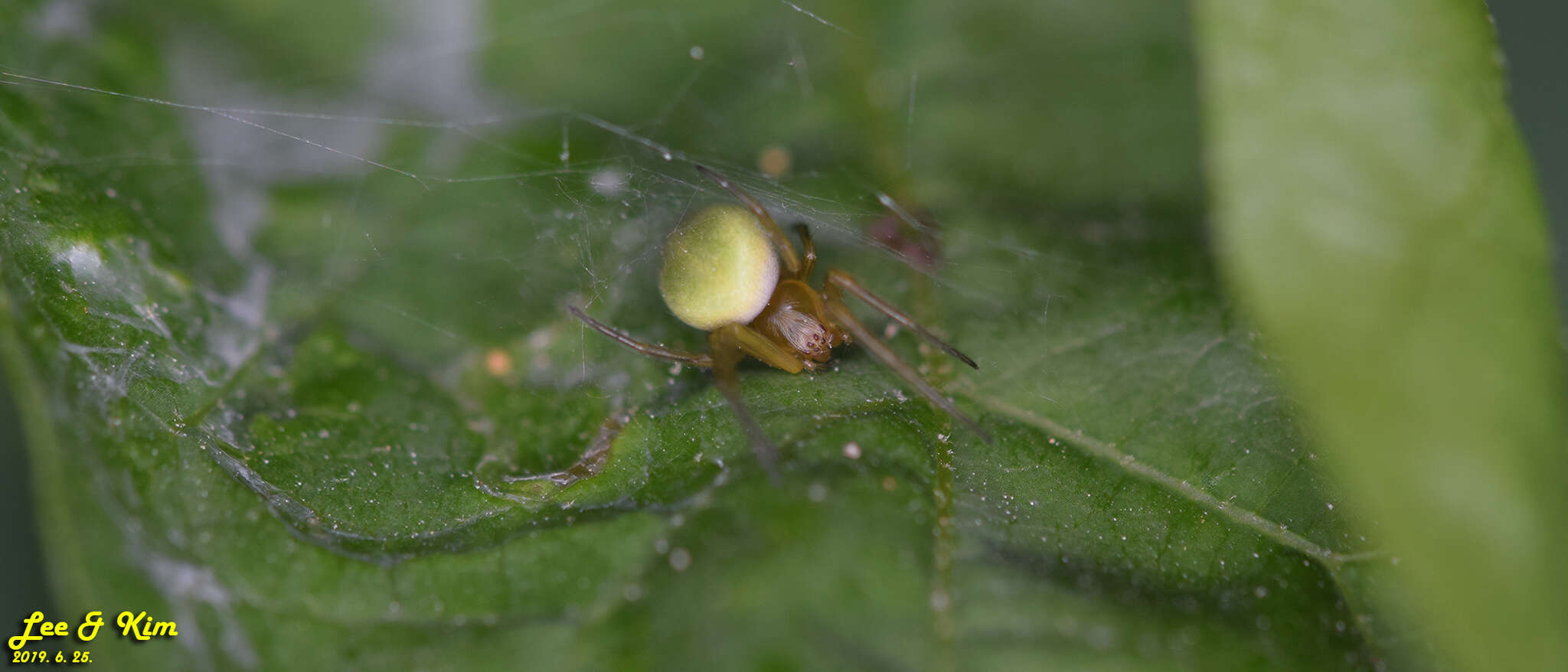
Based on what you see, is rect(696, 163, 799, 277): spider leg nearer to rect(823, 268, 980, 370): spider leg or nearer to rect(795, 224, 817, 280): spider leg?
rect(795, 224, 817, 280): spider leg

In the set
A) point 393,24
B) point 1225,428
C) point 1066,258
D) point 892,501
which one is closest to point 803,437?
point 892,501

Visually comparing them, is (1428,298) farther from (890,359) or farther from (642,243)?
(642,243)

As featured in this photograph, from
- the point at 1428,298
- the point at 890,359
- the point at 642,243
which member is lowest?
the point at 1428,298

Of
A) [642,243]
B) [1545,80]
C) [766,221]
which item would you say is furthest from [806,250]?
[1545,80]

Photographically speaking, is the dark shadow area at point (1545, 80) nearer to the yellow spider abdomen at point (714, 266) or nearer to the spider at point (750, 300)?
the spider at point (750, 300)

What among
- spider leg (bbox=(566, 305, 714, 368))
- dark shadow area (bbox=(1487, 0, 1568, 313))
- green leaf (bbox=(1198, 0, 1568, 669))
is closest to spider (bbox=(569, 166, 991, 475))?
spider leg (bbox=(566, 305, 714, 368))

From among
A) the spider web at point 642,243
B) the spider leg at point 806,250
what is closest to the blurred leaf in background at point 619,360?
the spider web at point 642,243
